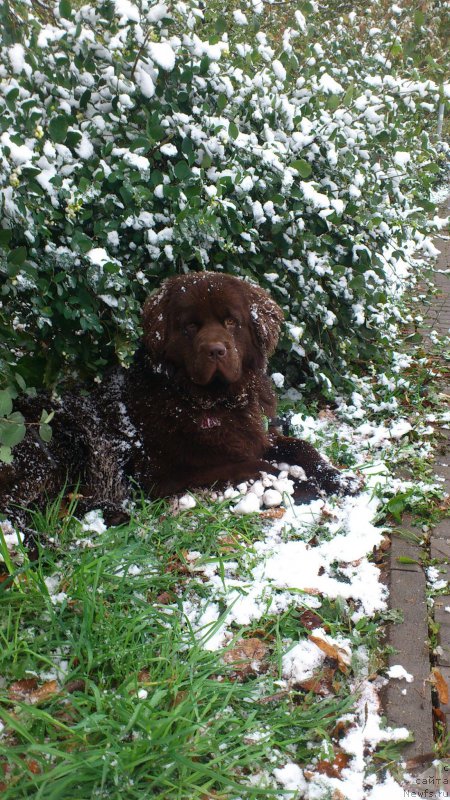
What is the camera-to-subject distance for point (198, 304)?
10.6ft

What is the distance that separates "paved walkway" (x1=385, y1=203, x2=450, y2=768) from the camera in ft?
7.20

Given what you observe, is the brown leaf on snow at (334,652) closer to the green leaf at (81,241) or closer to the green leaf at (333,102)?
the green leaf at (81,241)

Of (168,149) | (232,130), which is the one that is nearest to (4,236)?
(168,149)

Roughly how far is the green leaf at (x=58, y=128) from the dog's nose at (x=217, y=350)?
1.26 m

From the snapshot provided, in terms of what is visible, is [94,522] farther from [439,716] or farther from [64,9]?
[64,9]

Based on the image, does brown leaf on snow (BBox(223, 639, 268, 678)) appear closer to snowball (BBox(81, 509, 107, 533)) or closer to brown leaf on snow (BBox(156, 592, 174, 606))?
brown leaf on snow (BBox(156, 592, 174, 606))

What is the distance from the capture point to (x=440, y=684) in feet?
7.70

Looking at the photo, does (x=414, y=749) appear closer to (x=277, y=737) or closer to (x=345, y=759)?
(x=345, y=759)

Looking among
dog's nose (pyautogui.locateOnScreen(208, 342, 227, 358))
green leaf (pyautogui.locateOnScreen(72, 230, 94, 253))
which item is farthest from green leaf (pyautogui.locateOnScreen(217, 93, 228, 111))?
dog's nose (pyautogui.locateOnScreen(208, 342, 227, 358))

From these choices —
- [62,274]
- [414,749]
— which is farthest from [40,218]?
[414,749]

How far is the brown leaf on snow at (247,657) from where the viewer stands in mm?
2367

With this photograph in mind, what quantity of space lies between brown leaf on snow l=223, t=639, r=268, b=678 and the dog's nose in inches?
50.4

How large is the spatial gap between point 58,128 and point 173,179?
2.44 feet

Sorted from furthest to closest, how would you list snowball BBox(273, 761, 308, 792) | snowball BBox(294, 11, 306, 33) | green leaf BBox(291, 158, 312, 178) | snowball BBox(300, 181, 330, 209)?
snowball BBox(294, 11, 306, 33) → snowball BBox(300, 181, 330, 209) → green leaf BBox(291, 158, 312, 178) → snowball BBox(273, 761, 308, 792)
